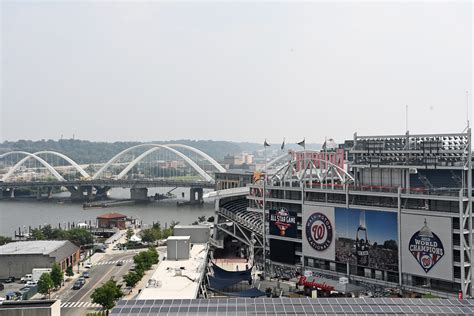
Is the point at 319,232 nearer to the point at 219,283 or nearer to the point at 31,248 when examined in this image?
the point at 219,283

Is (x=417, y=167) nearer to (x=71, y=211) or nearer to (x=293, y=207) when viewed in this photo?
(x=293, y=207)

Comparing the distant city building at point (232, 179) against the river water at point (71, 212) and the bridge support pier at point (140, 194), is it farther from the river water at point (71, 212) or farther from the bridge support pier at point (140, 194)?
the bridge support pier at point (140, 194)

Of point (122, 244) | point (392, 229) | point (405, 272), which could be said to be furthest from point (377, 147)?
point (122, 244)

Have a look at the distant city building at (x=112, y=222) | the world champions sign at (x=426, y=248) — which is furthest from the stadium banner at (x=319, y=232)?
the distant city building at (x=112, y=222)

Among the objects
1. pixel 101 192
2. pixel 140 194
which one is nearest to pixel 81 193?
pixel 101 192

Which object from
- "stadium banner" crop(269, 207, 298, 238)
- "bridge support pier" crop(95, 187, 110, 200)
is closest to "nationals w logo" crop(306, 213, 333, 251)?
"stadium banner" crop(269, 207, 298, 238)

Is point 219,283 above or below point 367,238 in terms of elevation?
below
